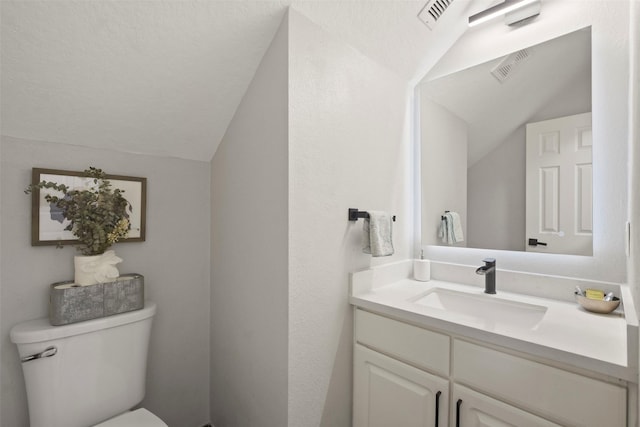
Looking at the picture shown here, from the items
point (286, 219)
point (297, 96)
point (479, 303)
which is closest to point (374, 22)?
point (297, 96)

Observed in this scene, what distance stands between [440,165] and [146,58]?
1.55m

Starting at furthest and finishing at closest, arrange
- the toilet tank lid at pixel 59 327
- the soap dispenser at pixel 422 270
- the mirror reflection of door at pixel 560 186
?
1. the soap dispenser at pixel 422 270
2. the mirror reflection of door at pixel 560 186
3. the toilet tank lid at pixel 59 327

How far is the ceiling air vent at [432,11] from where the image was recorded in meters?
1.38

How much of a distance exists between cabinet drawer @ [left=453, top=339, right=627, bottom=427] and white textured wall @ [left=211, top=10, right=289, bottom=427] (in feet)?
2.20

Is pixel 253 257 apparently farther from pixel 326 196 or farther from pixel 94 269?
pixel 94 269

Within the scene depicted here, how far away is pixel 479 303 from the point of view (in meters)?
1.32

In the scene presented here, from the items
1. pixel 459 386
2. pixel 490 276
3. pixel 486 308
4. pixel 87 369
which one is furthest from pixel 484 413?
pixel 87 369

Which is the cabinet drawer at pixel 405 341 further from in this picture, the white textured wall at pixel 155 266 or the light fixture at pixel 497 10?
the light fixture at pixel 497 10

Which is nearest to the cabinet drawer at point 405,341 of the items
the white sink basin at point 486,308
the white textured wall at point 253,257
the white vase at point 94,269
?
the white sink basin at point 486,308

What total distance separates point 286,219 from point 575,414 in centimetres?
103

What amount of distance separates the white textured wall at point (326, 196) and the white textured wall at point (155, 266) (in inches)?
30.1

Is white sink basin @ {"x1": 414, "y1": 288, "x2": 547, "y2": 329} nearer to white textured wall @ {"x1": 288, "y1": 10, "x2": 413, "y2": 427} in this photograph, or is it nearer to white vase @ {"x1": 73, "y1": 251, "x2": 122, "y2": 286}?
white textured wall @ {"x1": 288, "y1": 10, "x2": 413, "y2": 427}

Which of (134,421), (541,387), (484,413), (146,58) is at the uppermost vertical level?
(146,58)

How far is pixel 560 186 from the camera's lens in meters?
1.30
